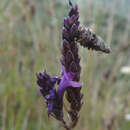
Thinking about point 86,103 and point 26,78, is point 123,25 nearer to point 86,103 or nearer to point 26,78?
point 26,78

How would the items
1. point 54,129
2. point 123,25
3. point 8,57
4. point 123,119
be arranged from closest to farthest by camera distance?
1. point 54,129
2. point 123,119
3. point 8,57
4. point 123,25

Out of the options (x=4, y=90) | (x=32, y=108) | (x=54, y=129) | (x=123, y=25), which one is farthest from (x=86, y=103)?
(x=123, y=25)

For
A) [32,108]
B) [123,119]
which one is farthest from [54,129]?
[123,119]

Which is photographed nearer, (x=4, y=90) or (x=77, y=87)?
(x=77, y=87)

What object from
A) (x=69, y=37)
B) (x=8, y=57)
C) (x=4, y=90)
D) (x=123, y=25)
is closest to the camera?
(x=69, y=37)

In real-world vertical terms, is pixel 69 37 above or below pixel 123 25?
below

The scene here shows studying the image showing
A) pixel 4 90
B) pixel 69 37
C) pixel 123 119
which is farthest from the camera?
pixel 123 119

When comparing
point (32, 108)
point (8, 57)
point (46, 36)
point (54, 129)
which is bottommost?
point (54, 129)

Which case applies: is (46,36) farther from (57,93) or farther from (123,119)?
(57,93)

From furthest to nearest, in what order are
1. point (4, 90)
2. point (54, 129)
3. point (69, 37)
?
1. point (4, 90)
2. point (54, 129)
3. point (69, 37)
